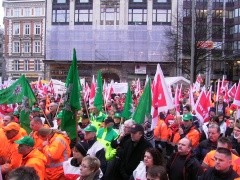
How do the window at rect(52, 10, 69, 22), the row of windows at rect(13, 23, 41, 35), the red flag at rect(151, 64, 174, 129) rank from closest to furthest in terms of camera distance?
1. the red flag at rect(151, 64, 174, 129)
2. the window at rect(52, 10, 69, 22)
3. the row of windows at rect(13, 23, 41, 35)

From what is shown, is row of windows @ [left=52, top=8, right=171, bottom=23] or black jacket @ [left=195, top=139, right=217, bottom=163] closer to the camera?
black jacket @ [left=195, top=139, right=217, bottom=163]

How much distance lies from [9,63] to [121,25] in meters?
21.4

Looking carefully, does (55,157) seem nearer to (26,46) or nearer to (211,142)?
(211,142)

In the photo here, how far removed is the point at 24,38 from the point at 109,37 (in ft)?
59.4

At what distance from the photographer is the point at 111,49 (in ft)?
153

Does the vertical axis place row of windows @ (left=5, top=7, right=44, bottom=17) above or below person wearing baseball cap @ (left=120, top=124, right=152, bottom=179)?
above

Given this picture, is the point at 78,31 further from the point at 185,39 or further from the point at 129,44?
the point at 185,39

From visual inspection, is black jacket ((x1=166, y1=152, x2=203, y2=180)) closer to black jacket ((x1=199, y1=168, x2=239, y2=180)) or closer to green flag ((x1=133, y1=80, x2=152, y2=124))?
black jacket ((x1=199, y1=168, x2=239, y2=180))

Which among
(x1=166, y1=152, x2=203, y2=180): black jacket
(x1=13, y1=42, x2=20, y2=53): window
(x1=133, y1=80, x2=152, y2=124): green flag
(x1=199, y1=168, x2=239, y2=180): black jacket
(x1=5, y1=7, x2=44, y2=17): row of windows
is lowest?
(x1=166, y1=152, x2=203, y2=180): black jacket

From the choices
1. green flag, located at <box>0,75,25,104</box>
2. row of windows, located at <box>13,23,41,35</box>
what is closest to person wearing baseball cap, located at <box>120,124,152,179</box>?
green flag, located at <box>0,75,25,104</box>

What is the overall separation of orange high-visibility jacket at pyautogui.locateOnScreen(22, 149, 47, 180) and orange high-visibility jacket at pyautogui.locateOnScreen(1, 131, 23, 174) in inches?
13.4

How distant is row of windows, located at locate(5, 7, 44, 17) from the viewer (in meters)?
58.8

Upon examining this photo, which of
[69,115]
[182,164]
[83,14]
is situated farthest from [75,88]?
[83,14]

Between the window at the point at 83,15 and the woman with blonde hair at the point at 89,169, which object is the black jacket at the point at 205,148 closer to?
the woman with blonde hair at the point at 89,169
